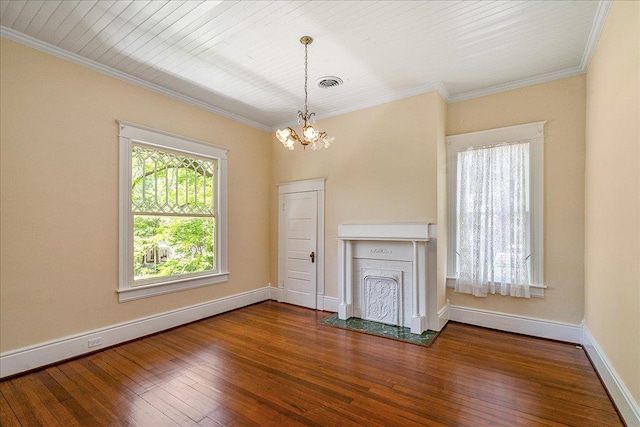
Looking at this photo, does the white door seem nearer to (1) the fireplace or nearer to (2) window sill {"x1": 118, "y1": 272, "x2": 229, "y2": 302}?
(1) the fireplace

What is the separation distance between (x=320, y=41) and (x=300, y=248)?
126 inches

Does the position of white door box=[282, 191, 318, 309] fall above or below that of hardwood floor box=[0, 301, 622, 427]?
above

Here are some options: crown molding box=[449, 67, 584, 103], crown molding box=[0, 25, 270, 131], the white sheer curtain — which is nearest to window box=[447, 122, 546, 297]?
the white sheer curtain

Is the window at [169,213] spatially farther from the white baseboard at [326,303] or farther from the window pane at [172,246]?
the white baseboard at [326,303]

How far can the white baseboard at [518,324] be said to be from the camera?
3.46 meters

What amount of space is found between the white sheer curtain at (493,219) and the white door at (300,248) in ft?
7.25

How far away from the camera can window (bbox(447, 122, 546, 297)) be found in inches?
144

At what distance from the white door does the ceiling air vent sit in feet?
5.60

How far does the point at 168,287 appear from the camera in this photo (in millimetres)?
3977

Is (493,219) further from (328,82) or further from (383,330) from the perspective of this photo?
(328,82)

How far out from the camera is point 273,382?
8.60 feet

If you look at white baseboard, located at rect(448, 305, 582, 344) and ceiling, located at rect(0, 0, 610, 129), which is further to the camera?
white baseboard, located at rect(448, 305, 582, 344)

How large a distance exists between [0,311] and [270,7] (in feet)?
11.9

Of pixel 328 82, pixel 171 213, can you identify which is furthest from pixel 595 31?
pixel 171 213
